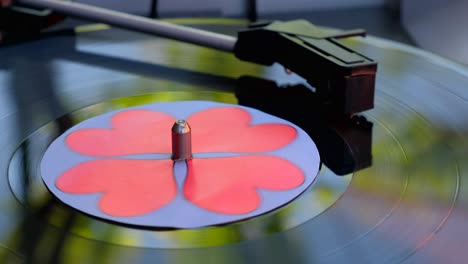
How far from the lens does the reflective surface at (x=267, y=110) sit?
49 cm

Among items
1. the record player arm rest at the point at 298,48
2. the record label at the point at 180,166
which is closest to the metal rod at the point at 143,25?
the record player arm rest at the point at 298,48

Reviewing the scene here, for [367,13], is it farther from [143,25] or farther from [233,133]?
[233,133]

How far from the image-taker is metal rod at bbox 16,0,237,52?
88 cm

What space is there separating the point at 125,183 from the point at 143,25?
1.28 ft

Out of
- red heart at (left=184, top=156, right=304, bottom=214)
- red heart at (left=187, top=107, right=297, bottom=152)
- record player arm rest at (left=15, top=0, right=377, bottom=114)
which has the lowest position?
red heart at (left=184, top=156, right=304, bottom=214)

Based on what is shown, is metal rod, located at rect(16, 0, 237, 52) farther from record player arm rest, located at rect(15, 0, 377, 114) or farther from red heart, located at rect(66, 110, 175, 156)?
red heart, located at rect(66, 110, 175, 156)

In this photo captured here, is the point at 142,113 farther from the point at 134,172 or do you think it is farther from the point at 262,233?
the point at 262,233

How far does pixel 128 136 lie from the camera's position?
0.70m

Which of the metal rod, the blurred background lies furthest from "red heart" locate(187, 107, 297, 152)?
the blurred background

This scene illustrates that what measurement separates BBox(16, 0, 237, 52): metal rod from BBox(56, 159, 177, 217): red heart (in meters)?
0.28

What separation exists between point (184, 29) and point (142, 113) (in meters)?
0.19

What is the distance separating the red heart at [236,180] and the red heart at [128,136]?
0.07 m

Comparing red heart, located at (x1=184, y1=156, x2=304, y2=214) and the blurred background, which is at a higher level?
the blurred background

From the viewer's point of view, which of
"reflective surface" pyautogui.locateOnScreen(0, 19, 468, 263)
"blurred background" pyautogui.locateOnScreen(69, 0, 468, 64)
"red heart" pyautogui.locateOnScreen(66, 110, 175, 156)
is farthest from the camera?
"blurred background" pyautogui.locateOnScreen(69, 0, 468, 64)
